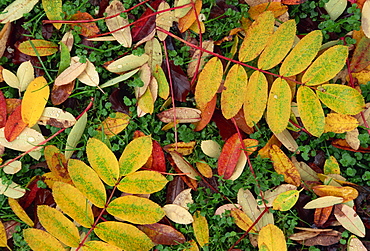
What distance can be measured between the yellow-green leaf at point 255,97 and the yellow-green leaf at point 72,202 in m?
0.78

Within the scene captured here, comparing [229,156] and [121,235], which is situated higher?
[229,156]

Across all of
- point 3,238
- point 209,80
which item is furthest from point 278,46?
point 3,238

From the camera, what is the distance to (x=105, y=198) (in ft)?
4.83

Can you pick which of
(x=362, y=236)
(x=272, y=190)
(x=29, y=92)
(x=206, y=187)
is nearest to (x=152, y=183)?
(x=206, y=187)

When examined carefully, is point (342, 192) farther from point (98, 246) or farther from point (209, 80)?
point (98, 246)

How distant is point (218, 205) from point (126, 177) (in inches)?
18.2

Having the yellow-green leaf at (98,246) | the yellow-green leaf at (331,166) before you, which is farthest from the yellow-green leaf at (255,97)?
the yellow-green leaf at (98,246)

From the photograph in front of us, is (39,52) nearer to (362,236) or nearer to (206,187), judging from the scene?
(206,187)

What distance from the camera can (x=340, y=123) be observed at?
155cm

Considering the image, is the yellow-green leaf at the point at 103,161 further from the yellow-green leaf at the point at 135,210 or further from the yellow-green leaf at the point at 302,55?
the yellow-green leaf at the point at 302,55

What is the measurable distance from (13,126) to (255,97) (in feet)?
3.57

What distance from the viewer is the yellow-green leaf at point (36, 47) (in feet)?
5.28

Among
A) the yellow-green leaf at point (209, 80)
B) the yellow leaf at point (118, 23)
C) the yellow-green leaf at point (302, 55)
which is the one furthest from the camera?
the yellow leaf at point (118, 23)

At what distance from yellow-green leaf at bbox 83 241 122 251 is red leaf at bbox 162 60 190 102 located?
704 millimetres
